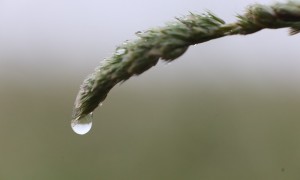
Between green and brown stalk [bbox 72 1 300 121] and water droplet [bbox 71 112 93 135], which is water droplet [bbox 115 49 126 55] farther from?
water droplet [bbox 71 112 93 135]

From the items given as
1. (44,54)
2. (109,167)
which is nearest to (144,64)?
(109,167)

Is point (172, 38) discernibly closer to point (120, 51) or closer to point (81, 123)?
point (120, 51)

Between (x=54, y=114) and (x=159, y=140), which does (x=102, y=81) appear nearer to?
(x=159, y=140)

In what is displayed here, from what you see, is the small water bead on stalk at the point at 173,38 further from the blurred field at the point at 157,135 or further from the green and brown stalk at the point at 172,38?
the blurred field at the point at 157,135

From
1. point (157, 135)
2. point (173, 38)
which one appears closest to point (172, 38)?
point (173, 38)

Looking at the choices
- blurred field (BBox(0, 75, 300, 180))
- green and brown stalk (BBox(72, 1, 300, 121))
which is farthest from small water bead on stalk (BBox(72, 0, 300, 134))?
blurred field (BBox(0, 75, 300, 180))

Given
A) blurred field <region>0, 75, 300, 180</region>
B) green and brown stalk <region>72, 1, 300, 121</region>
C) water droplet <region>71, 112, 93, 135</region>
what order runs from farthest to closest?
blurred field <region>0, 75, 300, 180</region> < water droplet <region>71, 112, 93, 135</region> < green and brown stalk <region>72, 1, 300, 121</region>
